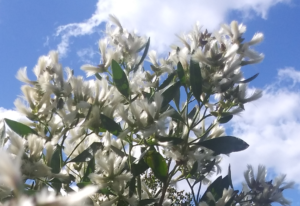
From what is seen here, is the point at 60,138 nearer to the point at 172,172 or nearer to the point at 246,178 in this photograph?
the point at 172,172

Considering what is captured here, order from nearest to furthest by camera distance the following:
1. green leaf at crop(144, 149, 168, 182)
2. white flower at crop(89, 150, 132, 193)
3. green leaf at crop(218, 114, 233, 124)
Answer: white flower at crop(89, 150, 132, 193)
green leaf at crop(144, 149, 168, 182)
green leaf at crop(218, 114, 233, 124)

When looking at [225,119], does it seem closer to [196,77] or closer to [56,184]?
[196,77]

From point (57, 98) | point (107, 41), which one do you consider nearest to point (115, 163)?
point (57, 98)

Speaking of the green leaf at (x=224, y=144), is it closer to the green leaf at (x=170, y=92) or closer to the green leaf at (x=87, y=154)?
the green leaf at (x=170, y=92)

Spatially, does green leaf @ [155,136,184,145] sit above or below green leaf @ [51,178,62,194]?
above

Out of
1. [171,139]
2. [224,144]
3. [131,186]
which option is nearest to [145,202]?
[131,186]

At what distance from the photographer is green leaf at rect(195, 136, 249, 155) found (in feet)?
3.51

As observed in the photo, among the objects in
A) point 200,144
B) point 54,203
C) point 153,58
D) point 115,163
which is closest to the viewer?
point 54,203

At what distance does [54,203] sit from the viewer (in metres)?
0.20

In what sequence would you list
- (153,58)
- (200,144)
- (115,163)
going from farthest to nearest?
(153,58), (200,144), (115,163)

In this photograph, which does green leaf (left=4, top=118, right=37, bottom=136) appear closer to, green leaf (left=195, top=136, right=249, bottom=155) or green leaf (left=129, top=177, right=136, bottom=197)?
green leaf (left=129, top=177, right=136, bottom=197)

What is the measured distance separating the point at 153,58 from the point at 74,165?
433 millimetres

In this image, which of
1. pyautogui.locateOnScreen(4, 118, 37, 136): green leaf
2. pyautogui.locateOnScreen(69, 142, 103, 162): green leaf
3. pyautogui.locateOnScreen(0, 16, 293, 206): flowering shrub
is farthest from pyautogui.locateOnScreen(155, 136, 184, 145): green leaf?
pyautogui.locateOnScreen(4, 118, 37, 136): green leaf

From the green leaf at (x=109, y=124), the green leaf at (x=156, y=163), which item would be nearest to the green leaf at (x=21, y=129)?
the green leaf at (x=109, y=124)
